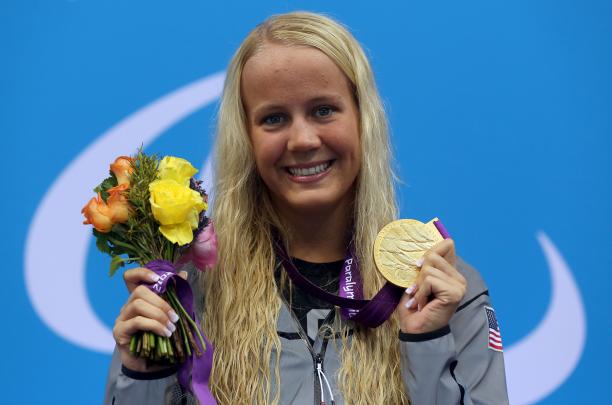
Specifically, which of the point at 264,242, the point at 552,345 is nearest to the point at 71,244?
the point at 264,242

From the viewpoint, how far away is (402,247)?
6.35 feet

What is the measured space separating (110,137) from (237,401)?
4.37ft

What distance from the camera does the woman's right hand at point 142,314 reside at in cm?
172

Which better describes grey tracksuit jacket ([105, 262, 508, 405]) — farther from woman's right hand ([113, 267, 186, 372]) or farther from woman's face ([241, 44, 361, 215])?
woman's face ([241, 44, 361, 215])

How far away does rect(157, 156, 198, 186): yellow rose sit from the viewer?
1.82 m

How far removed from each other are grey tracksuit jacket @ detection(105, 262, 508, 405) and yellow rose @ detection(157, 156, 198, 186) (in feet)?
1.35

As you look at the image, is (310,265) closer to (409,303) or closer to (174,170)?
(409,303)

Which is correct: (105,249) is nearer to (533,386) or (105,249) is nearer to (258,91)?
(258,91)

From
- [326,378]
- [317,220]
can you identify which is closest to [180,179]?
[317,220]

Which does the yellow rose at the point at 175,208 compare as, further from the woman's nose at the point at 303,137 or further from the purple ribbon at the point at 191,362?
the woman's nose at the point at 303,137

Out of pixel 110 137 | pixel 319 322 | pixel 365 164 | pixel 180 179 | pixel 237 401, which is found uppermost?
pixel 110 137

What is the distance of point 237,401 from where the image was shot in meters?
1.94

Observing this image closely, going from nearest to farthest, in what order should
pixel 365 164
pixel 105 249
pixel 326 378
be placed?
1. pixel 105 249
2. pixel 326 378
3. pixel 365 164

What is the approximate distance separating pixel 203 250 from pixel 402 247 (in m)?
0.44
